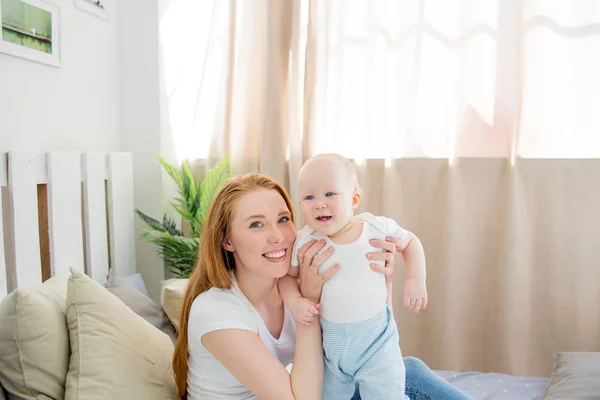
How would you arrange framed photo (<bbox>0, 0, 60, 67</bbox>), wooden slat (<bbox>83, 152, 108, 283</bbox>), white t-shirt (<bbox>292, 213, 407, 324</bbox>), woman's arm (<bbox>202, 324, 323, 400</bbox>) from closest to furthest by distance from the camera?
woman's arm (<bbox>202, 324, 323, 400</bbox>) < white t-shirt (<bbox>292, 213, 407, 324</bbox>) < framed photo (<bbox>0, 0, 60, 67</bbox>) < wooden slat (<bbox>83, 152, 108, 283</bbox>)

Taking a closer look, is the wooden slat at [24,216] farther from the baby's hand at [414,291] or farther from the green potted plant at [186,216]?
the baby's hand at [414,291]

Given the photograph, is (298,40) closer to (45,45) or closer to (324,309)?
(45,45)

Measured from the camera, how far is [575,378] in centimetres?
177

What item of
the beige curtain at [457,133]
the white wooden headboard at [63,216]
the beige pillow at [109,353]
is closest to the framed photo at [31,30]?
the white wooden headboard at [63,216]

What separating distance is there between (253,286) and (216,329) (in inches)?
7.4

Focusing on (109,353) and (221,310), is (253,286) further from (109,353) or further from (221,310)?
(109,353)

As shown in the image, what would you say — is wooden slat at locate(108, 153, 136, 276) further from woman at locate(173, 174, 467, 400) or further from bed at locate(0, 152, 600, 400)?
woman at locate(173, 174, 467, 400)

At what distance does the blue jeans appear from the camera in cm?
147

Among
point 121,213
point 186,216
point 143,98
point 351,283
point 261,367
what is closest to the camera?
point 261,367

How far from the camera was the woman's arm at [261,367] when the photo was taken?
120 cm

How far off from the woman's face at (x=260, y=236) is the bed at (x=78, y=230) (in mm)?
799

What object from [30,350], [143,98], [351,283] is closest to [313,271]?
[351,283]

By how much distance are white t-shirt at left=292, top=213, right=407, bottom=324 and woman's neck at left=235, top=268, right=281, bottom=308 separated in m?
0.09

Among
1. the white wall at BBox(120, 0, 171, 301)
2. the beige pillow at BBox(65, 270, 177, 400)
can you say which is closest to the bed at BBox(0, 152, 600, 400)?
the white wall at BBox(120, 0, 171, 301)
